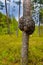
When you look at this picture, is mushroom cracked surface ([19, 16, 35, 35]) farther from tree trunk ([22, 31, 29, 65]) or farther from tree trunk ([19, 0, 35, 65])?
tree trunk ([22, 31, 29, 65])

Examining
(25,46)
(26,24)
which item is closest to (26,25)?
(26,24)

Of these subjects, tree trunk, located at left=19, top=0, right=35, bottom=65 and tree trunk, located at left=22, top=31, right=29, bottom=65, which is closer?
tree trunk, located at left=19, top=0, right=35, bottom=65

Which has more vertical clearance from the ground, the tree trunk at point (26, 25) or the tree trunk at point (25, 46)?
the tree trunk at point (26, 25)

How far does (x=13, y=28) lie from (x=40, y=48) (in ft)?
75.8

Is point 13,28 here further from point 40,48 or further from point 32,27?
point 32,27

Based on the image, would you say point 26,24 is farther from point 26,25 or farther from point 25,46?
point 25,46

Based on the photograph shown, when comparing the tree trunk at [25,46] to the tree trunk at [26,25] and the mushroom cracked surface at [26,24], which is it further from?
the mushroom cracked surface at [26,24]

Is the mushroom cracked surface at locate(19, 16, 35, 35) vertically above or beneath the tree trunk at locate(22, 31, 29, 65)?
above

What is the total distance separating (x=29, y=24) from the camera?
11.1 meters

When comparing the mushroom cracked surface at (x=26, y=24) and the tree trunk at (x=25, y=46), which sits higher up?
the mushroom cracked surface at (x=26, y=24)

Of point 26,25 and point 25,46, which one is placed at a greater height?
point 26,25

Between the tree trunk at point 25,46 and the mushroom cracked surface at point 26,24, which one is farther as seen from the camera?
the tree trunk at point 25,46

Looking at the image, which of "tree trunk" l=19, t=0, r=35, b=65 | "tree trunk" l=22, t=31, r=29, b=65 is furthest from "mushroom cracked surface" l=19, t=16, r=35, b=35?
"tree trunk" l=22, t=31, r=29, b=65

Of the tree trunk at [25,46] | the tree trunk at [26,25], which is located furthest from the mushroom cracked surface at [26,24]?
the tree trunk at [25,46]
